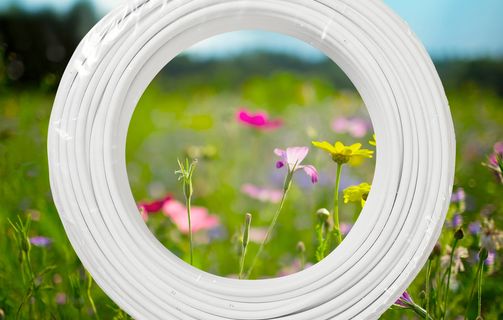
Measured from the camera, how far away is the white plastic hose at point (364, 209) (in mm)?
1036

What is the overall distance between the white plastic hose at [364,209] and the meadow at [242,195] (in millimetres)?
73

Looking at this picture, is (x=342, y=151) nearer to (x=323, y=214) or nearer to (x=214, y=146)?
(x=323, y=214)

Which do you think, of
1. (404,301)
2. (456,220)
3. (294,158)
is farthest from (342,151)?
(456,220)

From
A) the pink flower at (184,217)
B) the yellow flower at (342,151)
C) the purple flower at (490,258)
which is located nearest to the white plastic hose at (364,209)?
the yellow flower at (342,151)

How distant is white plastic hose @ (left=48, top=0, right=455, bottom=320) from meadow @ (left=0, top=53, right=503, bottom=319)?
7cm

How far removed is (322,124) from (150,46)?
6.66 feet

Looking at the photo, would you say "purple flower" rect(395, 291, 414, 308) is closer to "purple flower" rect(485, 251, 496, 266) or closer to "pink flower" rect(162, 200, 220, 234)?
"purple flower" rect(485, 251, 496, 266)

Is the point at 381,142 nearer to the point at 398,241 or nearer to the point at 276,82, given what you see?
the point at 398,241

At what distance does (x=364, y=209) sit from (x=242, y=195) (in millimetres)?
1493

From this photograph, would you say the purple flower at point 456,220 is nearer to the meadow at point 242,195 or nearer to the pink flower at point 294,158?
the meadow at point 242,195

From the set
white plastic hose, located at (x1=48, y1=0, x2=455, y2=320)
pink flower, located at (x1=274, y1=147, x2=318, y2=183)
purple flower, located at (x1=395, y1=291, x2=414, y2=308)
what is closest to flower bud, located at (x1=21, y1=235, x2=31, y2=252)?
white plastic hose, located at (x1=48, y1=0, x2=455, y2=320)

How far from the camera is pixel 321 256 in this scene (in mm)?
1106

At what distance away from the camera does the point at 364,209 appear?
1.07m

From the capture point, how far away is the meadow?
1.23 m
